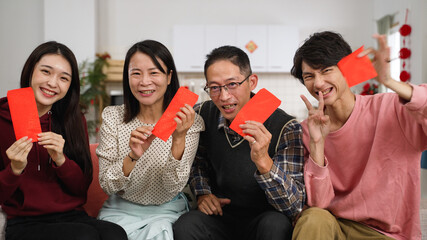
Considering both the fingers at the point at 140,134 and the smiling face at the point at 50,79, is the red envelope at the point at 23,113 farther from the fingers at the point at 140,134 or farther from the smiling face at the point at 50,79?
the fingers at the point at 140,134

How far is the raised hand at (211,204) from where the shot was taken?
161 centimetres

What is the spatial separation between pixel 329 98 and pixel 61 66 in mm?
1195

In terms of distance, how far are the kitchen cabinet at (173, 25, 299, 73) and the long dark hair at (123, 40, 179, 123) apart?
391 cm

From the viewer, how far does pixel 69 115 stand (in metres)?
1.70

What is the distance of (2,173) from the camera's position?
143 centimetres

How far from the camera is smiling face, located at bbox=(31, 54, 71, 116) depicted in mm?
1567

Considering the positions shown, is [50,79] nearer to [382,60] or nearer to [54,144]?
[54,144]

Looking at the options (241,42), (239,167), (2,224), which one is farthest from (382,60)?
(241,42)

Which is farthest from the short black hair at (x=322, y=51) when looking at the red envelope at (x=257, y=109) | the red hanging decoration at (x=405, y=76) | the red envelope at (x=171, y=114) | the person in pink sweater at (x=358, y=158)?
the red hanging decoration at (x=405, y=76)

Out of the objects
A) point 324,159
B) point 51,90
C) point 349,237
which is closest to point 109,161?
point 51,90

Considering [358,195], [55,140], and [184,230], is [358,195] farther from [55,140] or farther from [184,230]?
[55,140]

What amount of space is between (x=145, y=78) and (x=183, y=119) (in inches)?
13.3

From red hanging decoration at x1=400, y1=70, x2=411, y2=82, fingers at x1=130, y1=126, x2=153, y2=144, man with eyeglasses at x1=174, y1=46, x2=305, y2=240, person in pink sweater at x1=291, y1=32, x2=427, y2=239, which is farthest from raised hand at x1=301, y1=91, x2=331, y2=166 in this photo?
red hanging decoration at x1=400, y1=70, x2=411, y2=82

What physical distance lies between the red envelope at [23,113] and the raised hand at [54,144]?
0.09 feet
